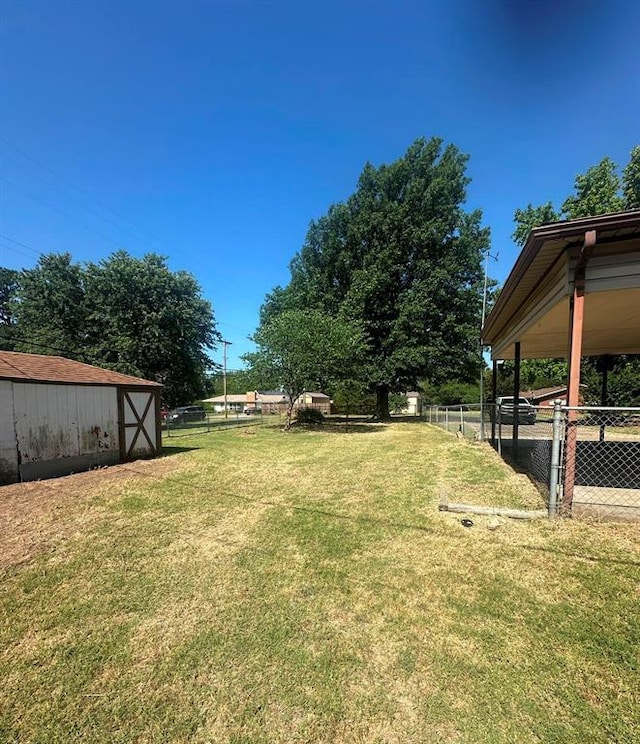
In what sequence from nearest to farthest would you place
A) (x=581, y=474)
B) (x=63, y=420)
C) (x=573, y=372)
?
(x=573, y=372), (x=581, y=474), (x=63, y=420)

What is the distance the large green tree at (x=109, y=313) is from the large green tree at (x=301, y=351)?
371 inches

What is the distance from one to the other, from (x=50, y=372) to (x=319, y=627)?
29.5ft

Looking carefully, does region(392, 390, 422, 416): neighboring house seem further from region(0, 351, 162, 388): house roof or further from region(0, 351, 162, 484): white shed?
region(0, 351, 162, 388): house roof

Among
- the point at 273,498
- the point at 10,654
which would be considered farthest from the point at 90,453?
A: the point at 10,654

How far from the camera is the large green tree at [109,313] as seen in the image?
2261cm

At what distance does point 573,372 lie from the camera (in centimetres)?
425

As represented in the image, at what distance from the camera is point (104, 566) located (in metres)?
3.47

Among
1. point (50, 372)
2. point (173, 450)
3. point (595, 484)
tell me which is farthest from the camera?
point (173, 450)

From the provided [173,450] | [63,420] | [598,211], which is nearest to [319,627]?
[63,420]

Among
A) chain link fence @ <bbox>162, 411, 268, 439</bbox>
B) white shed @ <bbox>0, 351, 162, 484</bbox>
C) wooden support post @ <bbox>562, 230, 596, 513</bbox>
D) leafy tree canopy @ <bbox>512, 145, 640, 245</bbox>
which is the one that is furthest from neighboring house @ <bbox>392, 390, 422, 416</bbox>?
wooden support post @ <bbox>562, 230, 596, 513</bbox>

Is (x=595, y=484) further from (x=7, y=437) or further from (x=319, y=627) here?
(x=7, y=437)

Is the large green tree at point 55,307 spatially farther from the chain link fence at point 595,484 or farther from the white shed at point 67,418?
the chain link fence at point 595,484

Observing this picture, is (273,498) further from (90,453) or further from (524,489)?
(90,453)

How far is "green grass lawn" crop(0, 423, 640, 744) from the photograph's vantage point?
178cm
